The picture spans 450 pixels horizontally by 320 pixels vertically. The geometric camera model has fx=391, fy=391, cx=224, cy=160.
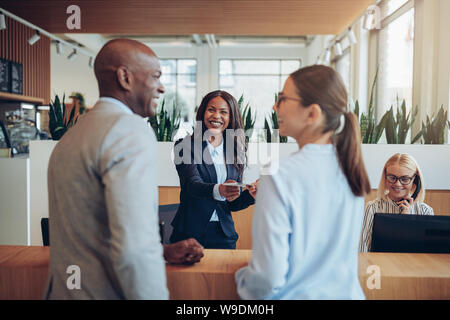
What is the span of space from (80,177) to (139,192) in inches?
6.3

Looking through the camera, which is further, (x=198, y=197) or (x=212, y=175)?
(x=212, y=175)

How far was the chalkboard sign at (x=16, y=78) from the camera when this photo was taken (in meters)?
6.58

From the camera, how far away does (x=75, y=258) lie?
3.02 ft

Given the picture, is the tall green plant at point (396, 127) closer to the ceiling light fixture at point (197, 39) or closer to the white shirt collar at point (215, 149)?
the white shirt collar at point (215, 149)

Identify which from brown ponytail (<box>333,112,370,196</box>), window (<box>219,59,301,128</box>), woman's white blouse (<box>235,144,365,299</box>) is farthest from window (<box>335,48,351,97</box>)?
woman's white blouse (<box>235,144,365,299</box>)

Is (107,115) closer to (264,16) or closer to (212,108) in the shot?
(212,108)

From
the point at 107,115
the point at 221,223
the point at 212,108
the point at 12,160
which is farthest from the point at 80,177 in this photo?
the point at 12,160

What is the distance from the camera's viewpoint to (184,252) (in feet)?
3.99

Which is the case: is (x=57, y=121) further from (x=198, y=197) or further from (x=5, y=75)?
(x=5, y=75)

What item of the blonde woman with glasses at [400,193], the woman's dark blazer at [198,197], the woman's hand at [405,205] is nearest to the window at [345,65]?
the blonde woman with glasses at [400,193]

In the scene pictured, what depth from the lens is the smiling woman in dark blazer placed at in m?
1.88

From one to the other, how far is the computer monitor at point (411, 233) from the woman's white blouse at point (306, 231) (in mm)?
432

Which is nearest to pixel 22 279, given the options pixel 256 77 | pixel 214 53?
pixel 214 53

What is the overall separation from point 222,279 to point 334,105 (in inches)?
24.3
